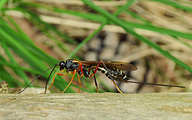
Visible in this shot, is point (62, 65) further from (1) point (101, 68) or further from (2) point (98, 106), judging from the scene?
(2) point (98, 106)

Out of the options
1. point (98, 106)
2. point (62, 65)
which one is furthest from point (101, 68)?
point (98, 106)

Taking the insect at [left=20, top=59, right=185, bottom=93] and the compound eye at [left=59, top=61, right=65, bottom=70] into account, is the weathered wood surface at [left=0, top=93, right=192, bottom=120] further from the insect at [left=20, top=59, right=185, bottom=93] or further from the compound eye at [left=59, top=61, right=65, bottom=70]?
the compound eye at [left=59, top=61, right=65, bottom=70]

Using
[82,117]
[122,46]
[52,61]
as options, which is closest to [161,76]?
[122,46]

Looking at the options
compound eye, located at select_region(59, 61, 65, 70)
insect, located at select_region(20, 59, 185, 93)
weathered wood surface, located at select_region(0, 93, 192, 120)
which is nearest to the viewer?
weathered wood surface, located at select_region(0, 93, 192, 120)

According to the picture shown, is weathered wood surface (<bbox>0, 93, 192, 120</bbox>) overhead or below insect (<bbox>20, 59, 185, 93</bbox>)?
overhead

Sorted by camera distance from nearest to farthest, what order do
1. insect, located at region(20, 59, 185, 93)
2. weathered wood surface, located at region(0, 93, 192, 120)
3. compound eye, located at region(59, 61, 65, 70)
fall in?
1. weathered wood surface, located at region(0, 93, 192, 120)
2. insect, located at region(20, 59, 185, 93)
3. compound eye, located at region(59, 61, 65, 70)

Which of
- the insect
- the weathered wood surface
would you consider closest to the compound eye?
the insect

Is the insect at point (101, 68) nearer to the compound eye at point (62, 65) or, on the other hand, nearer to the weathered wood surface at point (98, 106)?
the compound eye at point (62, 65)

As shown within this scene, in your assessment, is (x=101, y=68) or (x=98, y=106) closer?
(x=98, y=106)

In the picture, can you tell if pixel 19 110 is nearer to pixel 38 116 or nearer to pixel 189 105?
pixel 38 116
